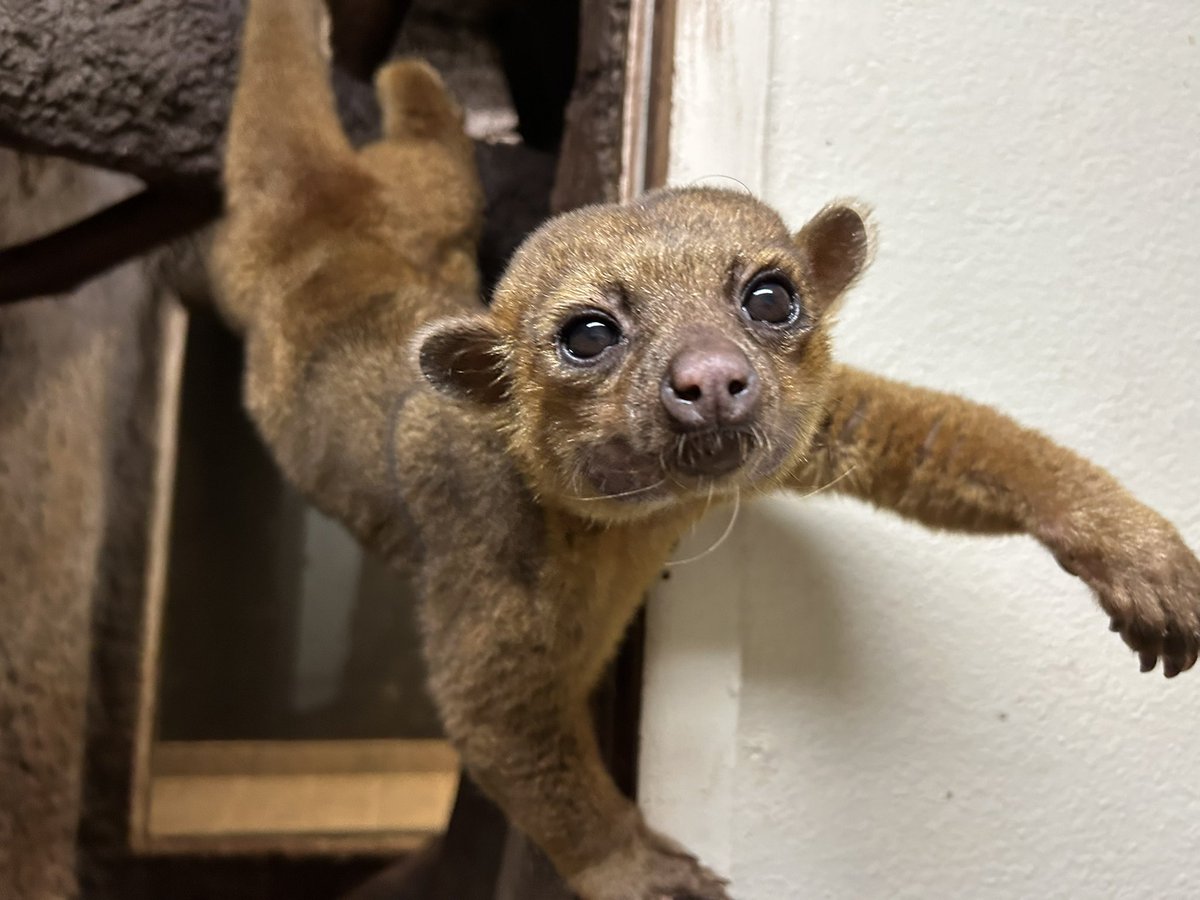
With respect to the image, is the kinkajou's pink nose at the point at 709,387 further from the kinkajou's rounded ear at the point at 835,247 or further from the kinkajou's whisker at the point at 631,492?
the kinkajou's rounded ear at the point at 835,247

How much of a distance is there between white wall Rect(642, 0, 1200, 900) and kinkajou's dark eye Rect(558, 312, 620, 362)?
2.26ft

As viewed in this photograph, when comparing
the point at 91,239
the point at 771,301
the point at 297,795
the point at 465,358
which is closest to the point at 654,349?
the point at 771,301

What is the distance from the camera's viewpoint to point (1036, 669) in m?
2.13

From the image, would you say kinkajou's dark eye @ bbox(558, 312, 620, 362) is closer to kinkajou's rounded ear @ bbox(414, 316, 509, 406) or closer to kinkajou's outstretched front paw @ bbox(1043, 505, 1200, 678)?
kinkajou's rounded ear @ bbox(414, 316, 509, 406)

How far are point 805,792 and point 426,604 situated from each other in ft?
2.83

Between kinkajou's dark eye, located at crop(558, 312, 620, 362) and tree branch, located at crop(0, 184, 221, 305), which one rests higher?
kinkajou's dark eye, located at crop(558, 312, 620, 362)

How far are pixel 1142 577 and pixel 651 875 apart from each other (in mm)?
1039

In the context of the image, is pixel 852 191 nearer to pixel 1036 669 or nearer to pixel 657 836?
pixel 1036 669

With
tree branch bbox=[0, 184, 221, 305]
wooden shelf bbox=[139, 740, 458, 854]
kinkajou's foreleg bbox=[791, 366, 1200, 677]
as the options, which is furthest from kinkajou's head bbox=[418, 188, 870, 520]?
wooden shelf bbox=[139, 740, 458, 854]

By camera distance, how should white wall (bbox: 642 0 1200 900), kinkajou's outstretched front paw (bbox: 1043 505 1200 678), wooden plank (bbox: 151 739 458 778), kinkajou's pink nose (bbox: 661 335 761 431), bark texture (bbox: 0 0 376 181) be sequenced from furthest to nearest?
1. wooden plank (bbox: 151 739 458 778)
2. bark texture (bbox: 0 0 376 181)
3. white wall (bbox: 642 0 1200 900)
4. kinkajou's outstretched front paw (bbox: 1043 505 1200 678)
5. kinkajou's pink nose (bbox: 661 335 761 431)

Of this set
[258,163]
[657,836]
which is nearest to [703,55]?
[258,163]

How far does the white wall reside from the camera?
6.81 feet

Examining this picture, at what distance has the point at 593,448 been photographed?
1.61 m

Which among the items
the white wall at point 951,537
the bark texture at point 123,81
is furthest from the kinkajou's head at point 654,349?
the bark texture at point 123,81
